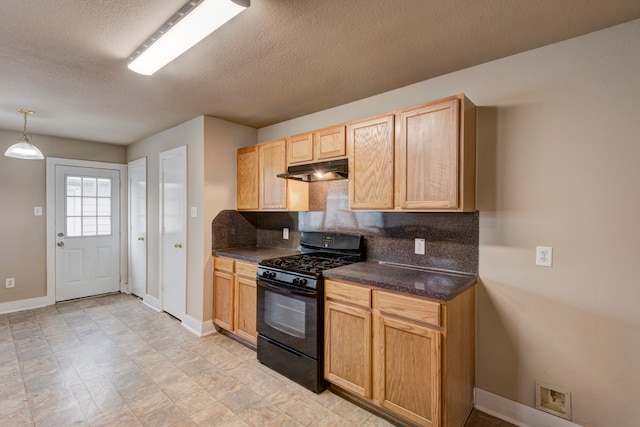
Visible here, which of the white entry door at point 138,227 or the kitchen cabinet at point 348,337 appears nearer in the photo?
the kitchen cabinet at point 348,337

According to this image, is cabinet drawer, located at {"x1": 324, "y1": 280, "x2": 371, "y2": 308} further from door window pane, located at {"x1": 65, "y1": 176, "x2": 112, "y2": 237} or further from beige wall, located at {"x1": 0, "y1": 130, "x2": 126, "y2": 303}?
beige wall, located at {"x1": 0, "y1": 130, "x2": 126, "y2": 303}

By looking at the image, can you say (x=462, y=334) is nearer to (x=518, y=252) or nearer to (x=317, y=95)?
(x=518, y=252)

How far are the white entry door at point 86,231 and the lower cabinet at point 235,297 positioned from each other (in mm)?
2679

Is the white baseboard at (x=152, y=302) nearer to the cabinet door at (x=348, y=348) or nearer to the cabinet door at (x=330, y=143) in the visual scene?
the cabinet door at (x=348, y=348)

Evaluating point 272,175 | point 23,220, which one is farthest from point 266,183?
point 23,220

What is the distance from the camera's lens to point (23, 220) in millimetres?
4238

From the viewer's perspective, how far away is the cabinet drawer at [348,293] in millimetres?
2109

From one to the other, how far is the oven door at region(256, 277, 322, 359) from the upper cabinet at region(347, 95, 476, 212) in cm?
85

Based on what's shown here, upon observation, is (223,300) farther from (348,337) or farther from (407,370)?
(407,370)

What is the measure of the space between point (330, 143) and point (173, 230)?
245 cm

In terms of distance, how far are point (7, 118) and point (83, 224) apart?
174 centimetres

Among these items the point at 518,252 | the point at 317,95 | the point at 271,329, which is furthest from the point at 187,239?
the point at 518,252

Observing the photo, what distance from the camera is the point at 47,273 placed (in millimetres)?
4414

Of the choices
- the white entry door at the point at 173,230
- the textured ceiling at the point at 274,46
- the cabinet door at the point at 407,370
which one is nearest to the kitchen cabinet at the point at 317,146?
the textured ceiling at the point at 274,46
